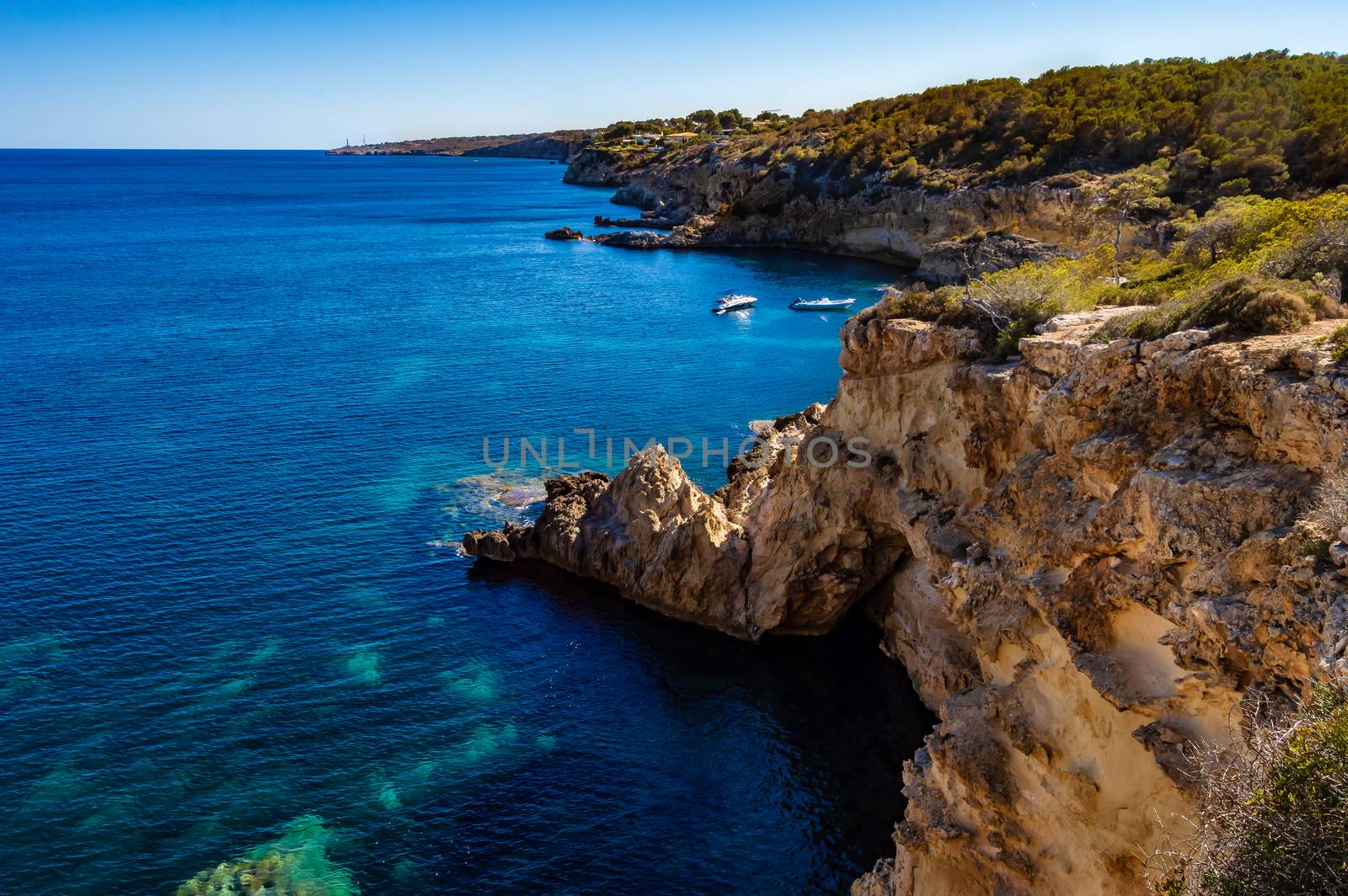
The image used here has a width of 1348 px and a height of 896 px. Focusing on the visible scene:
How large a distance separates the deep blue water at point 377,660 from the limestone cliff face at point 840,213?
3125 centimetres

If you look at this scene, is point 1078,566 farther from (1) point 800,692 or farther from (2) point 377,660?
(2) point 377,660

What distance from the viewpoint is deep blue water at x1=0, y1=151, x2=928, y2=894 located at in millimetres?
23734

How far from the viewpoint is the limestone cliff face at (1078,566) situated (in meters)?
14.0

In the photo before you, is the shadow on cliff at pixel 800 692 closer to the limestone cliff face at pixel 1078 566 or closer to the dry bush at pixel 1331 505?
the limestone cliff face at pixel 1078 566

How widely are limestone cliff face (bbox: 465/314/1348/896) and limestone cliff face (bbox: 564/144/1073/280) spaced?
54471 mm

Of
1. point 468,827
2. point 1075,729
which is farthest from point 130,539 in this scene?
point 1075,729

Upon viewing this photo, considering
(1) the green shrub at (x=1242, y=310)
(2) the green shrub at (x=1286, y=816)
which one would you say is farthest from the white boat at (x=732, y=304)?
(2) the green shrub at (x=1286, y=816)

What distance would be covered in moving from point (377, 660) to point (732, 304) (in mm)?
59190

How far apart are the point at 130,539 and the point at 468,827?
2285cm

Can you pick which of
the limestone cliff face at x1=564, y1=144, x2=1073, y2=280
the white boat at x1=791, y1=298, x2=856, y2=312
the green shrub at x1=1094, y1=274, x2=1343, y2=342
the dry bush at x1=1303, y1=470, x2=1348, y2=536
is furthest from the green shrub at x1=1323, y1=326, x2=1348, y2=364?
the white boat at x1=791, y1=298, x2=856, y2=312

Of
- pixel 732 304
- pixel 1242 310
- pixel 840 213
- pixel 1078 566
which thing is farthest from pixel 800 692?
pixel 840 213

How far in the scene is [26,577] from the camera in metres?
35.1

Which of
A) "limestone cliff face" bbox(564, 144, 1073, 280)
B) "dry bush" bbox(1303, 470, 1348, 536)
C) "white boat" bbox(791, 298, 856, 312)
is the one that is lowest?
"white boat" bbox(791, 298, 856, 312)

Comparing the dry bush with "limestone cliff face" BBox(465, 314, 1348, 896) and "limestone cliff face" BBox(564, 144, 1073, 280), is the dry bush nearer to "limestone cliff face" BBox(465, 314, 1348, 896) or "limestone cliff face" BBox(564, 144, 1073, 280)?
"limestone cliff face" BBox(465, 314, 1348, 896)
